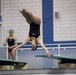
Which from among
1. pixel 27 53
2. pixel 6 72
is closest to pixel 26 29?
pixel 27 53

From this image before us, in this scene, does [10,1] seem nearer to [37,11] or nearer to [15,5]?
[15,5]

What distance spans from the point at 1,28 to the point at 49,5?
1.93m

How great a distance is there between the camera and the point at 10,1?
9594 millimetres

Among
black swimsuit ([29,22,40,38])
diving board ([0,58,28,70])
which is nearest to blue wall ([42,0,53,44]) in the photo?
black swimsuit ([29,22,40,38])

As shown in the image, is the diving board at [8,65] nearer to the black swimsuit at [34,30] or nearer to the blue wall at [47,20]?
the black swimsuit at [34,30]

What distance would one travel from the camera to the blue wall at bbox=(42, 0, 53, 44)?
9.26 meters

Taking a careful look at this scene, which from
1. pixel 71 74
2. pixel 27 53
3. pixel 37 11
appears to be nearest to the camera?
pixel 71 74

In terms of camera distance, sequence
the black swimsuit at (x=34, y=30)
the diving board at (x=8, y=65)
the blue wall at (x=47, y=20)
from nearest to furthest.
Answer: the diving board at (x=8, y=65)
the black swimsuit at (x=34, y=30)
the blue wall at (x=47, y=20)

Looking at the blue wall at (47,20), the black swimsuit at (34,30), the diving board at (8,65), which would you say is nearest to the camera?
the diving board at (8,65)

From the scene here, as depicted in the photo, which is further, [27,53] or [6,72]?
[27,53]

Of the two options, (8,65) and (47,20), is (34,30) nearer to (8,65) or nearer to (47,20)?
(8,65)

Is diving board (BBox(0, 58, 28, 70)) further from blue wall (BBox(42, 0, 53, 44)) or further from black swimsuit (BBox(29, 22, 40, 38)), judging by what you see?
blue wall (BBox(42, 0, 53, 44))

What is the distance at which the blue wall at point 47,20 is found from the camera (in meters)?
9.26

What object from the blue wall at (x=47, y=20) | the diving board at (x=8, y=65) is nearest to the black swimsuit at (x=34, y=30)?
the diving board at (x=8, y=65)
